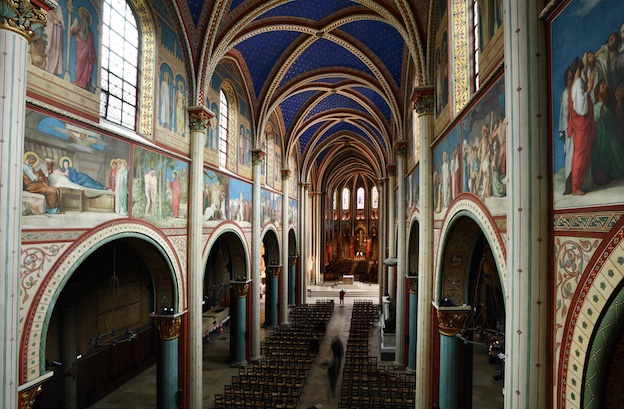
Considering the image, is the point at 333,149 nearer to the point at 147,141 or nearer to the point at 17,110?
the point at 147,141

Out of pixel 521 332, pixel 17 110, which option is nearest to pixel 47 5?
pixel 17 110

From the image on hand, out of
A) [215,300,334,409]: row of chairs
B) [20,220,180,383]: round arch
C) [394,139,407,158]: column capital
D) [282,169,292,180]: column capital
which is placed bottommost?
[215,300,334,409]: row of chairs

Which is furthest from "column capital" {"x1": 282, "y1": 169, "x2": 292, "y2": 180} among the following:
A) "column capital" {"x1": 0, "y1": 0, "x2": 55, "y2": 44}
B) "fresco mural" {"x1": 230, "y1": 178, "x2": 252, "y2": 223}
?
"column capital" {"x1": 0, "y1": 0, "x2": 55, "y2": 44}

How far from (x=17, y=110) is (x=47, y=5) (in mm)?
1997

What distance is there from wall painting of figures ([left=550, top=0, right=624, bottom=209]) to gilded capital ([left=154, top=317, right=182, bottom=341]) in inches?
432

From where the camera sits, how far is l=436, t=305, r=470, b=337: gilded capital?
30.5 ft

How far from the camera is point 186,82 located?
40.9 ft

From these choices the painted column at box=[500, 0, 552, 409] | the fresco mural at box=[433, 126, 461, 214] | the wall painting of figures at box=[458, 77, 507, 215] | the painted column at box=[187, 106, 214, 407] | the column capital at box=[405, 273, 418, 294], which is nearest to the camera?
the painted column at box=[500, 0, 552, 409]

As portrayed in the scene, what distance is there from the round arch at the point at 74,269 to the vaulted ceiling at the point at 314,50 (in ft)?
18.0

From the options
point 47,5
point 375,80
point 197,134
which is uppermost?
point 375,80

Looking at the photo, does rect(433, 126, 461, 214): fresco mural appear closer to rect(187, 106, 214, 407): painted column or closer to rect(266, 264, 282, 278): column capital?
rect(187, 106, 214, 407): painted column

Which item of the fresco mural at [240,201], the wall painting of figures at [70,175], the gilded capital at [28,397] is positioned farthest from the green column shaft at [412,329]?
the gilded capital at [28,397]

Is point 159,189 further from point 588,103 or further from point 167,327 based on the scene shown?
point 588,103

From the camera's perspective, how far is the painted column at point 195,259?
1218 centimetres
